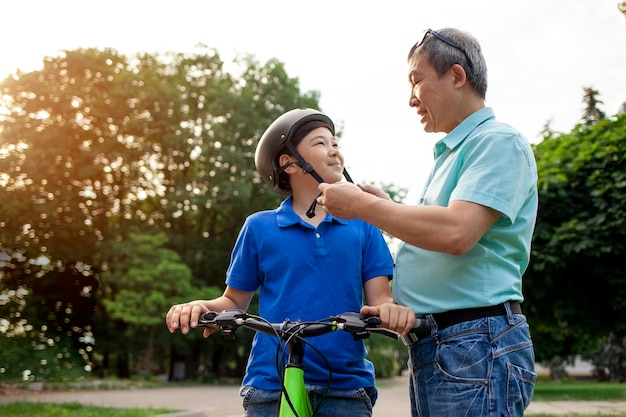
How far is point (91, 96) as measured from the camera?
3092 cm

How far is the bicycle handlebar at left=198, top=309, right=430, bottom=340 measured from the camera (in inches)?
92.5

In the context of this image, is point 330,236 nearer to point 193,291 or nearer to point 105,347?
point 193,291

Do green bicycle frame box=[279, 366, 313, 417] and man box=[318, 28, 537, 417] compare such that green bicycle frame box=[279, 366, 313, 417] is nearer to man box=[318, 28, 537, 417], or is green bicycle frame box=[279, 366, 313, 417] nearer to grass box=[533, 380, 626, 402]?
man box=[318, 28, 537, 417]

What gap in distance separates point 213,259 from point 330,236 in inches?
1192

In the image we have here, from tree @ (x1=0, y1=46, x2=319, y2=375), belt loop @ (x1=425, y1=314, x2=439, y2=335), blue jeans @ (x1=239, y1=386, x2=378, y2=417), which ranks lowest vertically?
blue jeans @ (x1=239, y1=386, x2=378, y2=417)

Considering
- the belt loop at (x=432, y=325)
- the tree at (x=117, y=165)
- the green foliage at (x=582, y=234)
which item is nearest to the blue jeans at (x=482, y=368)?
the belt loop at (x=432, y=325)

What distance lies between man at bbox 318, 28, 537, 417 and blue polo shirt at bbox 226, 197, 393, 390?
0.37 meters

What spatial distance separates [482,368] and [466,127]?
32.8 inches

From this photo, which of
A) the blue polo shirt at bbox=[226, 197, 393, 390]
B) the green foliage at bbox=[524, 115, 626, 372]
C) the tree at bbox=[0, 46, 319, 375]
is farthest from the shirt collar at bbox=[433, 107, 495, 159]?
the tree at bbox=[0, 46, 319, 375]

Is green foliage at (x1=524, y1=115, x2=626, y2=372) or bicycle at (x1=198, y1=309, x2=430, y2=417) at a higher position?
green foliage at (x1=524, y1=115, x2=626, y2=372)

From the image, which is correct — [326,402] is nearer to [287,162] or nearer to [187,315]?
[187,315]

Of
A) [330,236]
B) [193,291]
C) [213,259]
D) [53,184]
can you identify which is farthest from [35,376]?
[330,236]

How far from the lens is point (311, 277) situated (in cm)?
297

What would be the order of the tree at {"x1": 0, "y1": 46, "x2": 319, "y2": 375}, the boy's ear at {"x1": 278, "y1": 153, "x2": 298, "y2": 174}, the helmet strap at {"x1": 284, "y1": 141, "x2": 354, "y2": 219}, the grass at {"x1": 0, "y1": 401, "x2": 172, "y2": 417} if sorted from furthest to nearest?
1. the tree at {"x1": 0, "y1": 46, "x2": 319, "y2": 375}
2. the grass at {"x1": 0, "y1": 401, "x2": 172, "y2": 417}
3. the boy's ear at {"x1": 278, "y1": 153, "x2": 298, "y2": 174}
4. the helmet strap at {"x1": 284, "y1": 141, "x2": 354, "y2": 219}
